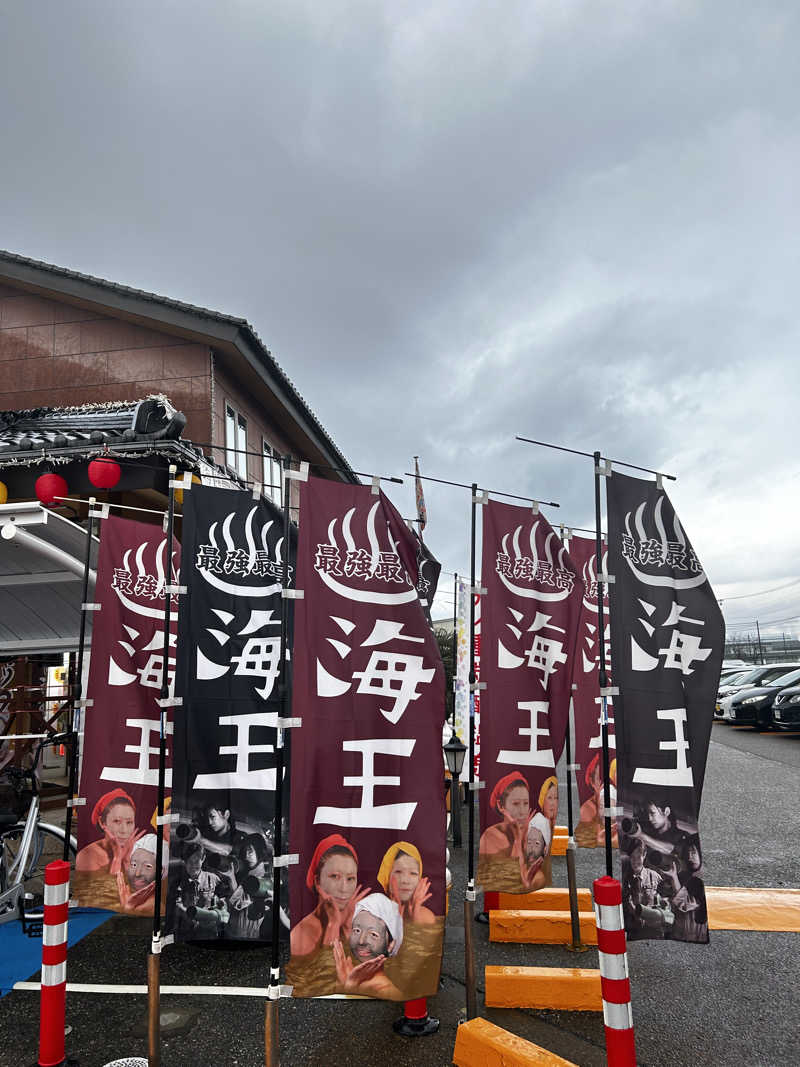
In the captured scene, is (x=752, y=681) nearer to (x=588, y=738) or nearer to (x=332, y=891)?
(x=588, y=738)

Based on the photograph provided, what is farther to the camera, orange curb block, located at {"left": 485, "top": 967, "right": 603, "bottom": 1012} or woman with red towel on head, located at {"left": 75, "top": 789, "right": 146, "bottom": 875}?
woman with red towel on head, located at {"left": 75, "top": 789, "right": 146, "bottom": 875}

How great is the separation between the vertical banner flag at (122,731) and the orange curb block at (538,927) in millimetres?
3162

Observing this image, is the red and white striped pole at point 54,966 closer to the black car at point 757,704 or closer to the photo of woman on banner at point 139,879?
the photo of woman on banner at point 139,879

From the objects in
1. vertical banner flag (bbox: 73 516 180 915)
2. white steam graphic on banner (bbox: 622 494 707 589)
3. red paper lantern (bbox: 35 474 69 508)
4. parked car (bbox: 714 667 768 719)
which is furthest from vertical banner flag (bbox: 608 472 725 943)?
parked car (bbox: 714 667 768 719)

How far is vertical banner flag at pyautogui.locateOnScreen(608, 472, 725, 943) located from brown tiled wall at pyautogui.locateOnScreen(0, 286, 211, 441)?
9.36 metres

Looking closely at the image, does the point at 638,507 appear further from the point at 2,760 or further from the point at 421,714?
the point at 2,760

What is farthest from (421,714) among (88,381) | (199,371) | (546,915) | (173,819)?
(88,381)

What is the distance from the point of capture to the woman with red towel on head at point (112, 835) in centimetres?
551

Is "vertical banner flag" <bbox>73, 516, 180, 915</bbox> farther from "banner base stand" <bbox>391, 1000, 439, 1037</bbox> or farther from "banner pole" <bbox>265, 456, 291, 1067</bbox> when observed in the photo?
"banner base stand" <bbox>391, 1000, 439, 1037</bbox>

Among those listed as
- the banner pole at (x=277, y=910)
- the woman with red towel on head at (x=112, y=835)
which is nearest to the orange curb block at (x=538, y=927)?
the banner pole at (x=277, y=910)

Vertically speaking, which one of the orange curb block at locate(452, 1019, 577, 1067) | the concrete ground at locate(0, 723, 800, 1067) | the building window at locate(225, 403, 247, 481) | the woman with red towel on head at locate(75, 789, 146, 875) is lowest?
the concrete ground at locate(0, 723, 800, 1067)

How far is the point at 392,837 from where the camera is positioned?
423 centimetres

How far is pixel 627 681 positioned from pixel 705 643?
0.68m

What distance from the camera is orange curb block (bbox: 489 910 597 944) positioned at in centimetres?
625
